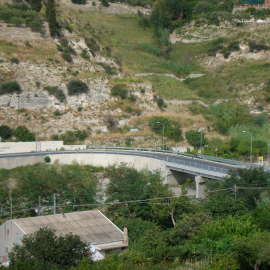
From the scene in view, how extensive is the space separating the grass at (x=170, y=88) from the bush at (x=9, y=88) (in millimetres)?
17729

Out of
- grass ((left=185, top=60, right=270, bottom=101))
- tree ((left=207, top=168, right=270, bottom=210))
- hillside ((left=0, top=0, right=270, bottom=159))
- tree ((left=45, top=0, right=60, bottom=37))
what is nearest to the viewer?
tree ((left=207, top=168, right=270, bottom=210))

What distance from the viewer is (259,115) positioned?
78500mm

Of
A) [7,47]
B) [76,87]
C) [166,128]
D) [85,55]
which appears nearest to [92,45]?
[85,55]

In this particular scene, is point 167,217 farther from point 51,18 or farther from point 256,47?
point 256,47

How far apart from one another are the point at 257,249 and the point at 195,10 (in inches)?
3237

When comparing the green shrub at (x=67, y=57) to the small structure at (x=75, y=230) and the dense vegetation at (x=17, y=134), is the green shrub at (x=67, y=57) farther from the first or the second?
the small structure at (x=75, y=230)

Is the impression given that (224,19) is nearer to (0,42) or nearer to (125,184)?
(0,42)

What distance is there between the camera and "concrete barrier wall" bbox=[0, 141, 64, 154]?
63775 mm

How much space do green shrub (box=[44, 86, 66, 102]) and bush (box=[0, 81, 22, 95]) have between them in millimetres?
2969

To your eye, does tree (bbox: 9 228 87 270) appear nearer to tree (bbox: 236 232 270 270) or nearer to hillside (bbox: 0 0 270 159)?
tree (bbox: 236 232 270 270)

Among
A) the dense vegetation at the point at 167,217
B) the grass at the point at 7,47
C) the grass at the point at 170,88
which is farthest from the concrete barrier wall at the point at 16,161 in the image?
the grass at the point at 170,88

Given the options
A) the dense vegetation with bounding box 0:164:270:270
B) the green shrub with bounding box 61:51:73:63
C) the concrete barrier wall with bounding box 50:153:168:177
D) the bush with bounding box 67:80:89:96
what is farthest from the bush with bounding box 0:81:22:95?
the dense vegetation with bounding box 0:164:270:270

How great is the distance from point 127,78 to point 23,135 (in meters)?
18.7

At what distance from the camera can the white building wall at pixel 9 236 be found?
1369 inches
